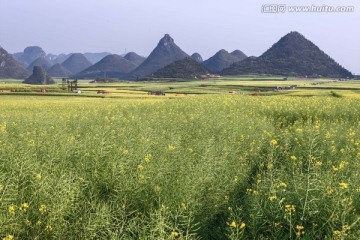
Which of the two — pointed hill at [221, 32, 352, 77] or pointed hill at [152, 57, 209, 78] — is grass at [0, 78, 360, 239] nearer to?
pointed hill at [152, 57, 209, 78]

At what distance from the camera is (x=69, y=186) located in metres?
5.78

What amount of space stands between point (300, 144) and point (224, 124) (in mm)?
3270

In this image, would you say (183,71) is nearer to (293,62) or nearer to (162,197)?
(293,62)

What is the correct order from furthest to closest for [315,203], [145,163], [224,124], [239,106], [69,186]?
[239,106], [224,124], [145,163], [69,186], [315,203]

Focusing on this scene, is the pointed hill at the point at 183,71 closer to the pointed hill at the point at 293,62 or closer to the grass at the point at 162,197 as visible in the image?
the pointed hill at the point at 293,62

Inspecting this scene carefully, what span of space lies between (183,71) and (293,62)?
4994cm

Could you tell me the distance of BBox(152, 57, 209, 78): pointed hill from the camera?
150750 mm

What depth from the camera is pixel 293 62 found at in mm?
162375

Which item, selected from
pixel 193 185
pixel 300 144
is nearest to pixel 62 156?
pixel 193 185

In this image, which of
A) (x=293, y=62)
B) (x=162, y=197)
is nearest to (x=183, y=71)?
(x=293, y=62)

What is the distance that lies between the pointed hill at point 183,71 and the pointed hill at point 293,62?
578 inches

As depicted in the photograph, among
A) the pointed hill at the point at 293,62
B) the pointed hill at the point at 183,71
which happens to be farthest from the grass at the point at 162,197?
the pointed hill at the point at 293,62

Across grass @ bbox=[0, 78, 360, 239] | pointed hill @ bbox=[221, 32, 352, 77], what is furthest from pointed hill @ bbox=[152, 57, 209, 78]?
grass @ bbox=[0, 78, 360, 239]

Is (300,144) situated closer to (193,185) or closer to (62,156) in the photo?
(193,185)
